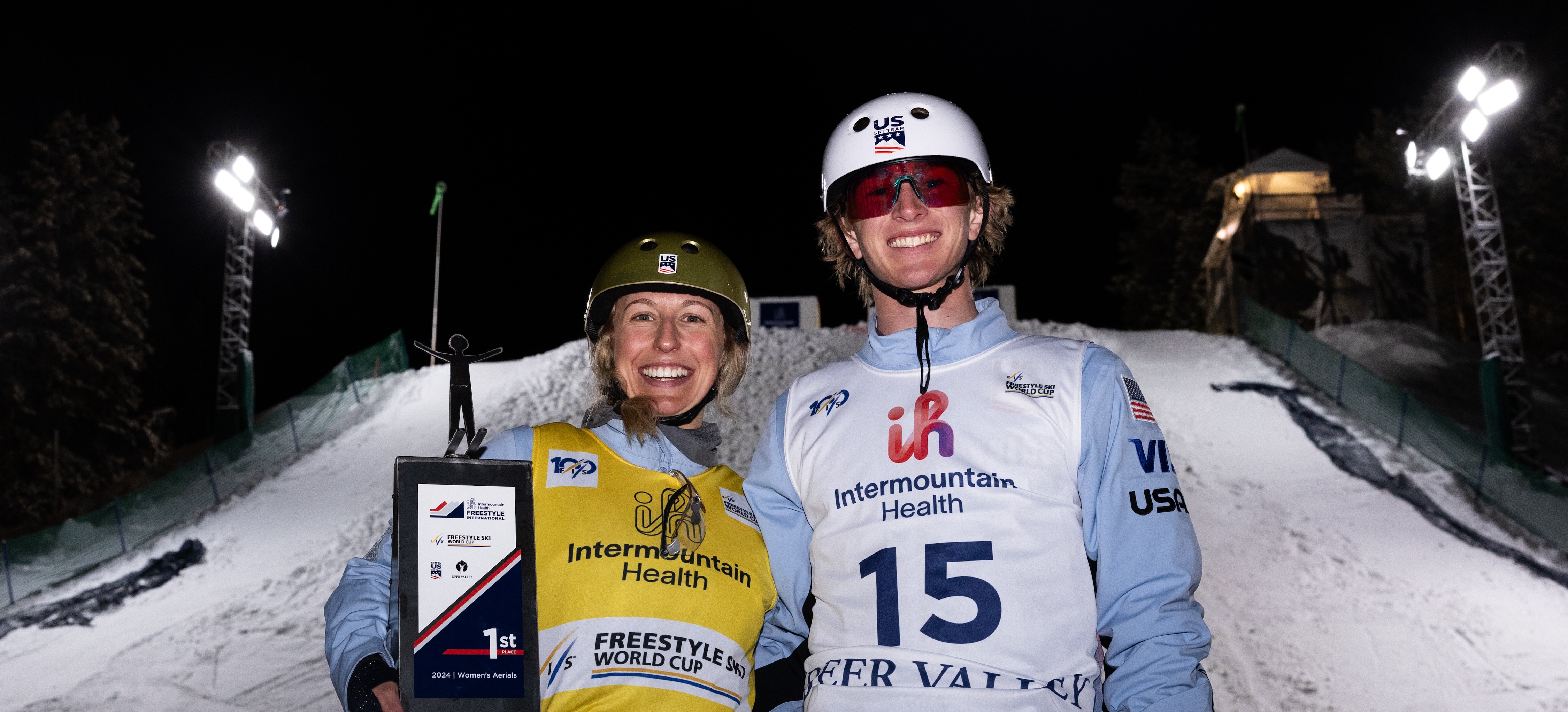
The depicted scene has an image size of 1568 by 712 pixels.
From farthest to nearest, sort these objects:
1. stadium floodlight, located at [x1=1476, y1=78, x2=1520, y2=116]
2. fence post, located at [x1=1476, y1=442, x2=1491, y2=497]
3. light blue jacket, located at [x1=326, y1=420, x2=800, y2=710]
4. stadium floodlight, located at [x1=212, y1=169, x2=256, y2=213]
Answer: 1. stadium floodlight, located at [x1=212, y1=169, x2=256, y2=213]
2. stadium floodlight, located at [x1=1476, y1=78, x2=1520, y2=116]
3. fence post, located at [x1=1476, y1=442, x2=1491, y2=497]
4. light blue jacket, located at [x1=326, y1=420, x2=800, y2=710]

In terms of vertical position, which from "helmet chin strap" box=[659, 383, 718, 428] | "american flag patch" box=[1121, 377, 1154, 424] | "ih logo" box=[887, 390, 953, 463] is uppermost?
"american flag patch" box=[1121, 377, 1154, 424]

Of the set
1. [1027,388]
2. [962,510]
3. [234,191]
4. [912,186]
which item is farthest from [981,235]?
[234,191]

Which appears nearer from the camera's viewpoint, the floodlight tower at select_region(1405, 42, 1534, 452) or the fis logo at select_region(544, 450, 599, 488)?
the fis logo at select_region(544, 450, 599, 488)

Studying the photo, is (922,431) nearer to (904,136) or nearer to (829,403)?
(829,403)

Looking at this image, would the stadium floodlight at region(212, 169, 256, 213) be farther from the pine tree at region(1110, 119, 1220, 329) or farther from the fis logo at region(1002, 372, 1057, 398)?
the pine tree at region(1110, 119, 1220, 329)

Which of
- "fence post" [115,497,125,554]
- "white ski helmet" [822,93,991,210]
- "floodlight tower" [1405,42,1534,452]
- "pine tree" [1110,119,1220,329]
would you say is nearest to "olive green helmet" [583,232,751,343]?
"white ski helmet" [822,93,991,210]

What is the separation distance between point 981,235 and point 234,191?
25280 mm

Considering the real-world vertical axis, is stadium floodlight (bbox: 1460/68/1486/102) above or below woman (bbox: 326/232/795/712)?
above

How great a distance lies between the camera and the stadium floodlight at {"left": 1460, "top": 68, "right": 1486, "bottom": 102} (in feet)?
64.2

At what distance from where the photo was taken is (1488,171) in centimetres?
1978


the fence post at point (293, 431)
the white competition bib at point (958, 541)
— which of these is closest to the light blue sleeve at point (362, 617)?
the white competition bib at point (958, 541)

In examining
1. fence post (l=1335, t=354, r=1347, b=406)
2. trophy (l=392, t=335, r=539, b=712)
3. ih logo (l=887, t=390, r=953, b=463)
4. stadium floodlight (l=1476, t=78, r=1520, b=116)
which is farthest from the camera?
stadium floodlight (l=1476, t=78, r=1520, b=116)

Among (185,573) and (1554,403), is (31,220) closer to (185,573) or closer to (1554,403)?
(185,573)

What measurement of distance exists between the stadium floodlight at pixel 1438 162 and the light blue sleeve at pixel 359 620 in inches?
977
